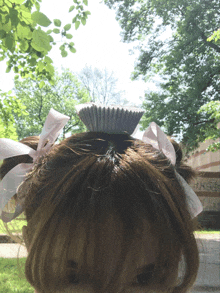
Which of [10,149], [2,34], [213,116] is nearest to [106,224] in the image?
[10,149]

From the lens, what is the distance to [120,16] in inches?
525

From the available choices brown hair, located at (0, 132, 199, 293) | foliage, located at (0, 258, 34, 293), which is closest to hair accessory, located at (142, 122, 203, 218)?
brown hair, located at (0, 132, 199, 293)

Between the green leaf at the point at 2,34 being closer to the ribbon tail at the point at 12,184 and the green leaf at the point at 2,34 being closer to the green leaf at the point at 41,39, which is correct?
the green leaf at the point at 41,39

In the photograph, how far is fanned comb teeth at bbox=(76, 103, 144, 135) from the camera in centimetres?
129

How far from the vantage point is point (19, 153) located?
1331 mm

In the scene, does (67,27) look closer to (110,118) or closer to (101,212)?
(110,118)

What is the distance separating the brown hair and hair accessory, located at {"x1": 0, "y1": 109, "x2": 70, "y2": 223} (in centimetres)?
5

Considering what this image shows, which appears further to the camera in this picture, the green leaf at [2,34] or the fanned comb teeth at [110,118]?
the green leaf at [2,34]

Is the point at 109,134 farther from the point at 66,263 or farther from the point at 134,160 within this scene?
the point at 66,263

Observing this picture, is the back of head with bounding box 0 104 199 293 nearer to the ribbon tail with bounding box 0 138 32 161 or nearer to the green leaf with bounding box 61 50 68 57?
the ribbon tail with bounding box 0 138 32 161

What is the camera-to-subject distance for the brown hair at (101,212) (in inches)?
40.2

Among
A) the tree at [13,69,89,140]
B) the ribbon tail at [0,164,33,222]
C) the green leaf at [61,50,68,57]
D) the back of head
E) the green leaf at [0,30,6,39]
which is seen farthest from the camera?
the tree at [13,69,89,140]

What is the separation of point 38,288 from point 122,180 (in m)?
0.47

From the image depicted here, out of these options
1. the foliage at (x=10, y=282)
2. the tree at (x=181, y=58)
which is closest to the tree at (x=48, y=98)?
the tree at (x=181, y=58)
